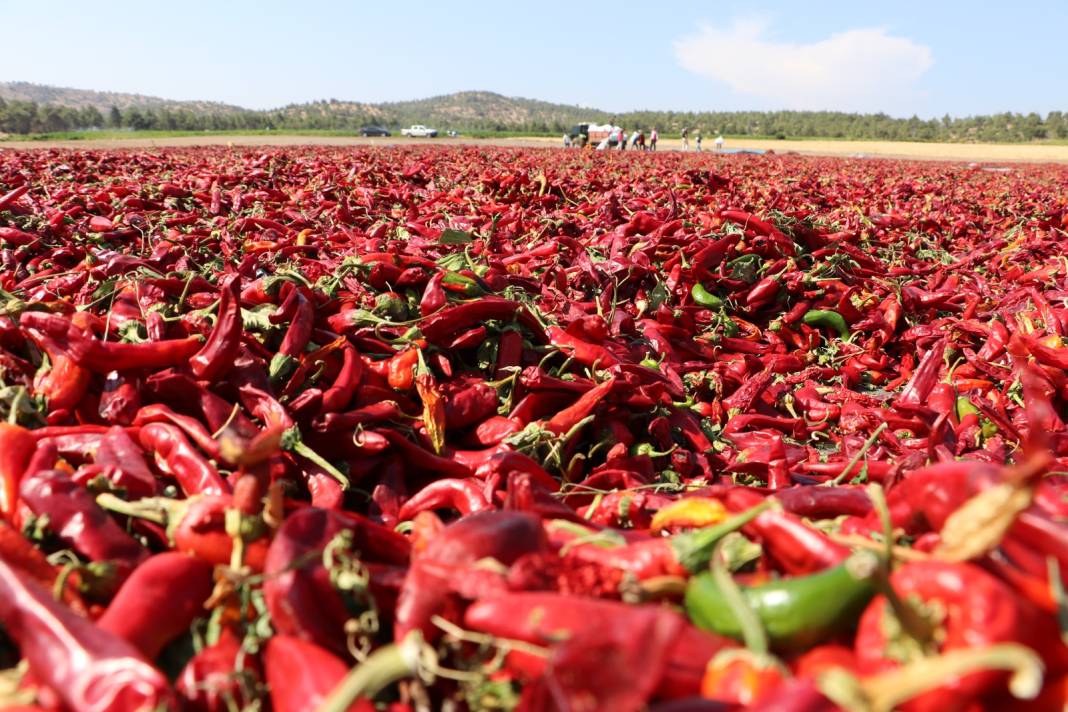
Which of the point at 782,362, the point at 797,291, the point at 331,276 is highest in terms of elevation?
the point at 331,276

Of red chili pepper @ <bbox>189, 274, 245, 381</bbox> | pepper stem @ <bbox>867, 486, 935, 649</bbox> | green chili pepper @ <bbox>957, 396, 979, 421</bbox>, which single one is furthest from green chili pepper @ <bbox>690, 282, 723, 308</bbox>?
pepper stem @ <bbox>867, 486, 935, 649</bbox>

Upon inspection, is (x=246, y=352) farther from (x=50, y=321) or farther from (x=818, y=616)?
(x=818, y=616)

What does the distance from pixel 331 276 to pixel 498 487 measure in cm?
227

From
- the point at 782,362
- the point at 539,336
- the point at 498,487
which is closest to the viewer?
the point at 498,487

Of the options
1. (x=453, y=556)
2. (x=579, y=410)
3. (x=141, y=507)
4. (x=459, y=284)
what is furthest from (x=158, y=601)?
(x=459, y=284)

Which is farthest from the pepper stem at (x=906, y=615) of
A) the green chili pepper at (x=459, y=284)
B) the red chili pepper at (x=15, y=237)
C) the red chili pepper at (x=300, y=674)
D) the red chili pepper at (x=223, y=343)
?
the red chili pepper at (x=15, y=237)

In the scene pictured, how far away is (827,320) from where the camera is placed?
6512 mm

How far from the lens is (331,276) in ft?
15.1

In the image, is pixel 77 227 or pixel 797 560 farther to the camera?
pixel 77 227

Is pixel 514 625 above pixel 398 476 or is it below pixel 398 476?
above

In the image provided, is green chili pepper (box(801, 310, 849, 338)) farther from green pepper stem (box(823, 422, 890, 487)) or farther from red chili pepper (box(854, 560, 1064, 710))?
red chili pepper (box(854, 560, 1064, 710))

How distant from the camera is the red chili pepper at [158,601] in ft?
5.53

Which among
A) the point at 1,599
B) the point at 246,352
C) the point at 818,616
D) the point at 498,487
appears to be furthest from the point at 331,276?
the point at 818,616

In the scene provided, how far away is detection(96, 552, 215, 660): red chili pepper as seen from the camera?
5.53 feet
